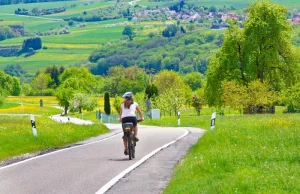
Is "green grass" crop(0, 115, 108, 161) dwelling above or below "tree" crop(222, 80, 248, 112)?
below

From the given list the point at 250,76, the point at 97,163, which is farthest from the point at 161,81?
the point at 97,163

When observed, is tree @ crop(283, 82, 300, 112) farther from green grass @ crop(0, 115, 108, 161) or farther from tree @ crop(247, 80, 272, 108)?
green grass @ crop(0, 115, 108, 161)

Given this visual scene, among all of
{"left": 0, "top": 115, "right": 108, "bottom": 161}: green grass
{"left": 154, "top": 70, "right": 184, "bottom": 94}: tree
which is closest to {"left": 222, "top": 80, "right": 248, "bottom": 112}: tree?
Result: {"left": 0, "top": 115, "right": 108, "bottom": 161}: green grass

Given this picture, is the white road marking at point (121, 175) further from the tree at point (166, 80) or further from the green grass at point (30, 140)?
the tree at point (166, 80)

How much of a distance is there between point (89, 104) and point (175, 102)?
27.0 meters

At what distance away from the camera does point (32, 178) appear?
15523 millimetres

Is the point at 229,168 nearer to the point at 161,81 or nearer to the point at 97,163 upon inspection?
the point at 97,163

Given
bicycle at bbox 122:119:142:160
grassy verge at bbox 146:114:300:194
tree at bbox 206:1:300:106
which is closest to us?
grassy verge at bbox 146:114:300:194

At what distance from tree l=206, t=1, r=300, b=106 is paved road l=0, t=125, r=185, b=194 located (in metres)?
49.9

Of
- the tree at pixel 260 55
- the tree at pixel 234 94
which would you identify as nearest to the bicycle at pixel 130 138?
the tree at pixel 234 94

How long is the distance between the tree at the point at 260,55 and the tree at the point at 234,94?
94.6 inches

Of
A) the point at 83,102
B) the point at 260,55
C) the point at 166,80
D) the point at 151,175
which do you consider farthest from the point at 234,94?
the point at 166,80

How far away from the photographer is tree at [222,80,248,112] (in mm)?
68438

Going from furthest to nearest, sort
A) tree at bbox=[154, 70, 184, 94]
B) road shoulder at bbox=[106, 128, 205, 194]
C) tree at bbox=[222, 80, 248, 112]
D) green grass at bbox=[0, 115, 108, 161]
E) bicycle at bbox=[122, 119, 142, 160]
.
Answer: tree at bbox=[154, 70, 184, 94], tree at bbox=[222, 80, 248, 112], green grass at bbox=[0, 115, 108, 161], bicycle at bbox=[122, 119, 142, 160], road shoulder at bbox=[106, 128, 205, 194]
